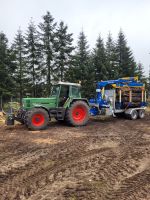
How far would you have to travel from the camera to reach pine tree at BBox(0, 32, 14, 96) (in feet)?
86.5

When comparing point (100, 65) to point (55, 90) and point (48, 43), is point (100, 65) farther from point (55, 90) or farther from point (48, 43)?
point (55, 90)

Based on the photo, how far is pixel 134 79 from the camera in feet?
59.2

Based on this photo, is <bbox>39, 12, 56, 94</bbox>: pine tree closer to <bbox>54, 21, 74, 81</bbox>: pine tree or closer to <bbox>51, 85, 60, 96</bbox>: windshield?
<bbox>54, 21, 74, 81</bbox>: pine tree

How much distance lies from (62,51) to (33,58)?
11.4 ft

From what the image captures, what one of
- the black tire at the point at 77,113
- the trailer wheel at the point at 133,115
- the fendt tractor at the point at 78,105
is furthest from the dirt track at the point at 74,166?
the trailer wheel at the point at 133,115

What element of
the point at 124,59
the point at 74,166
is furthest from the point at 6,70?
the point at 74,166

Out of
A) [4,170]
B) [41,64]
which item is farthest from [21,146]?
[41,64]

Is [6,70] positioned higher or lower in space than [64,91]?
higher

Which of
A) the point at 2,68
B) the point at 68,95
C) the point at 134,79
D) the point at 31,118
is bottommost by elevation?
the point at 31,118

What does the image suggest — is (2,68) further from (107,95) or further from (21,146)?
(21,146)

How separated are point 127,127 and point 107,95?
12.3 ft

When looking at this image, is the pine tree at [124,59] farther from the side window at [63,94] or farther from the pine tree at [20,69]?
the side window at [63,94]

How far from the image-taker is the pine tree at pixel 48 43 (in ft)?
102

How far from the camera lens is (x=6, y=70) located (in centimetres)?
2722
